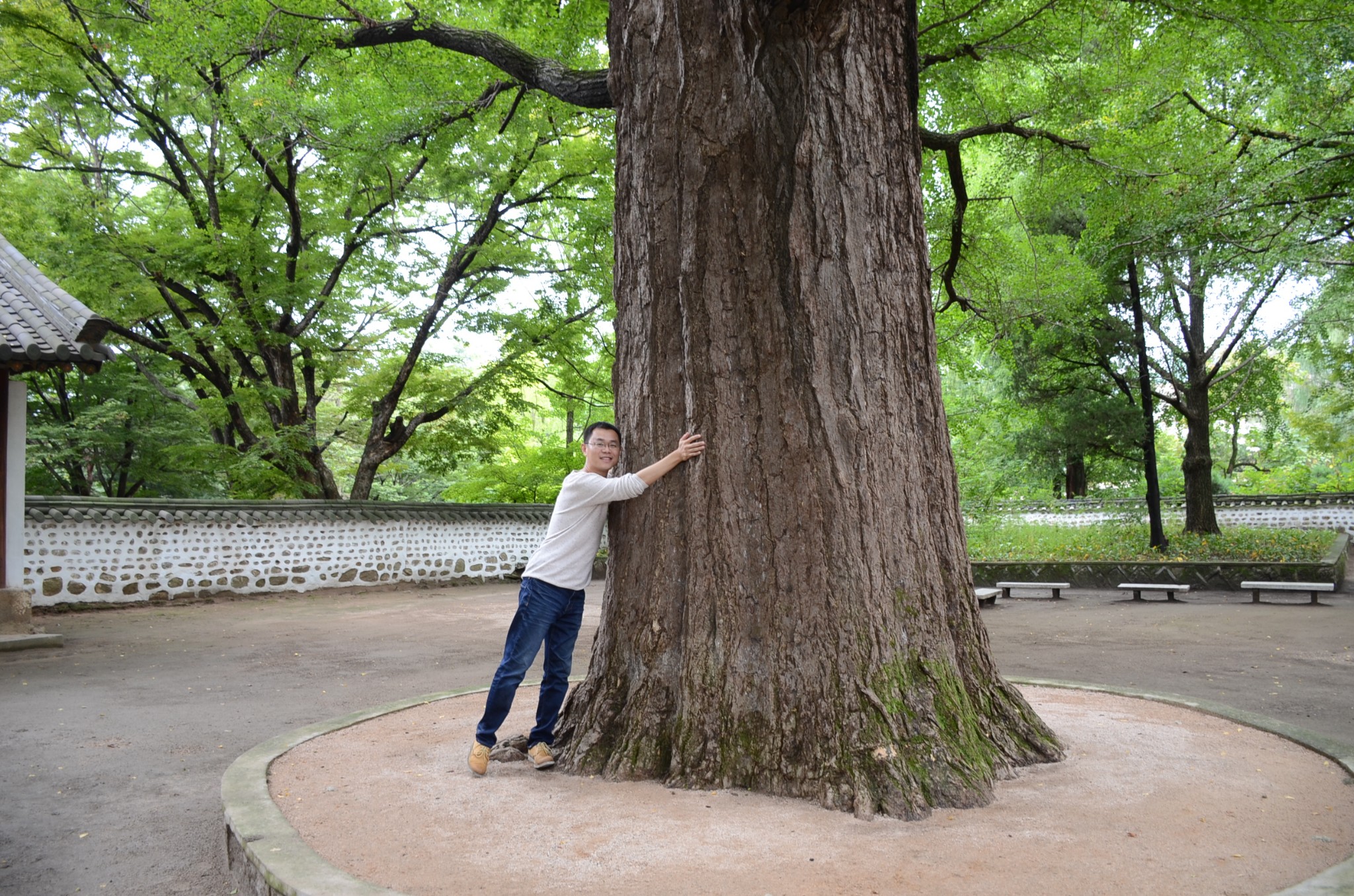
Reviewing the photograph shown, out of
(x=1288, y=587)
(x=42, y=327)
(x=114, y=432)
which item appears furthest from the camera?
(x=114, y=432)

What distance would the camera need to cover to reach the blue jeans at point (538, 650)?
404 cm

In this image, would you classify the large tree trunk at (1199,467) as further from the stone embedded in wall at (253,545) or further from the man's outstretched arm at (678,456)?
the man's outstretched arm at (678,456)

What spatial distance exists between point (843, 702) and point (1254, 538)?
643 inches

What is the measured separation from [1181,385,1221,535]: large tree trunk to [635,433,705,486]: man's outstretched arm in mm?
15890

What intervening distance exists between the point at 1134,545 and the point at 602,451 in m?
15.3

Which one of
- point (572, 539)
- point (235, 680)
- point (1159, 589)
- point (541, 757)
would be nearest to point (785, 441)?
point (572, 539)

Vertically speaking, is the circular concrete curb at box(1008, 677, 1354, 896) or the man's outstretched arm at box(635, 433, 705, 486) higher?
the man's outstretched arm at box(635, 433, 705, 486)

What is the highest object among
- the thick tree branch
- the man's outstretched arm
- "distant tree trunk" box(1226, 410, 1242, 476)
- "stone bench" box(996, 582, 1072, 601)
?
the thick tree branch

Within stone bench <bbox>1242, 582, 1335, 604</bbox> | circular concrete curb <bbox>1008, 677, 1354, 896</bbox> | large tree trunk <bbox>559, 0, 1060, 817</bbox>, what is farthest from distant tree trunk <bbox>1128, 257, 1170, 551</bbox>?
large tree trunk <bbox>559, 0, 1060, 817</bbox>

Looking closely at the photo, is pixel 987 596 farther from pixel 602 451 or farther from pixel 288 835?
pixel 288 835

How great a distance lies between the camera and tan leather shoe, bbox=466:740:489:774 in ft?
12.9

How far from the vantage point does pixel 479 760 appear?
393 centimetres

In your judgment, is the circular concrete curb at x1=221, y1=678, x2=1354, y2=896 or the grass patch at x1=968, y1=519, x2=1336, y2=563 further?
the grass patch at x1=968, y1=519, x2=1336, y2=563

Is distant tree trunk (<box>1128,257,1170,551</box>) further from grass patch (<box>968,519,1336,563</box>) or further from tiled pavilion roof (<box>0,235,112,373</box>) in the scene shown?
tiled pavilion roof (<box>0,235,112,373</box>)
